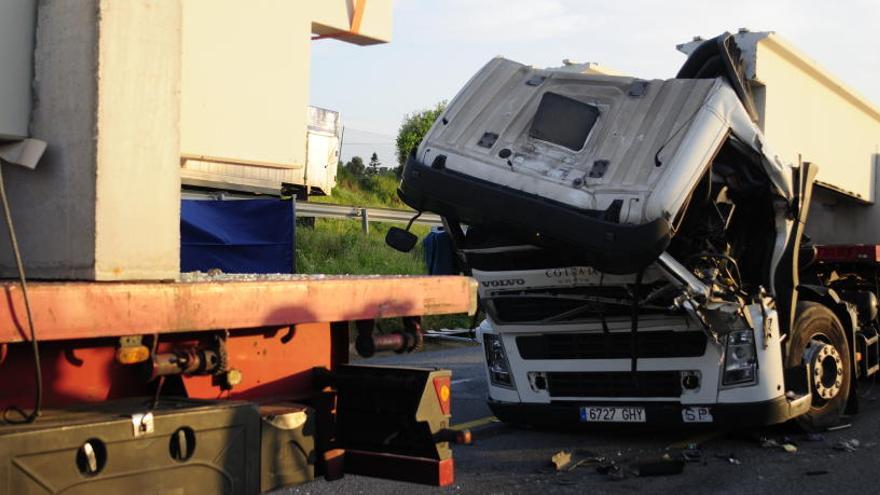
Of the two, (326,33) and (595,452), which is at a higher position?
(326,33)

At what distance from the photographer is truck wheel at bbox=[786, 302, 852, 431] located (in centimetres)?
781

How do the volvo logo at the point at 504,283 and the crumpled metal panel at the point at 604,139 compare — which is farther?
the volvo logo at the point at 504,283

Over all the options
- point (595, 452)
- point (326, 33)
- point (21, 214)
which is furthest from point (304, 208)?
point (21, 214)

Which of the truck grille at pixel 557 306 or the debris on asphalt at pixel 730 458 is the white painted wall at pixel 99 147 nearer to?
the truck grille at pixel 557 306

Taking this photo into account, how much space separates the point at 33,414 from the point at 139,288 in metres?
0.49

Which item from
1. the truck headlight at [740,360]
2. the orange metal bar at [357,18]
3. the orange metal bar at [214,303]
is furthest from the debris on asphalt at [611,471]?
the orange metal bar at [357,18]

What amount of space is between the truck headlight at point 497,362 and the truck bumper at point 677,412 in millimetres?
265

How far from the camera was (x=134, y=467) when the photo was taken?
3.17 m

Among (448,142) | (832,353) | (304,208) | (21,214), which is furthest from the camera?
(304,208)

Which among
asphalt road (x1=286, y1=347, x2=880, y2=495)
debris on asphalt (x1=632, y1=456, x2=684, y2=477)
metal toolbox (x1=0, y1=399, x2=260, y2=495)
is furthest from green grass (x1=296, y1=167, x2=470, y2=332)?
metal toolbox (x1=0, y1=399, x2=260, y2=495)

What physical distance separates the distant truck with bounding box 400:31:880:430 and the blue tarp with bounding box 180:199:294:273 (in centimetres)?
645

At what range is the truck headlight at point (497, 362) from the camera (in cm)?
802

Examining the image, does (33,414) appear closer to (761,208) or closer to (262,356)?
(262,356)

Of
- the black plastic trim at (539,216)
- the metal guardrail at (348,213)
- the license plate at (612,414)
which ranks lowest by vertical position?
the license plate at (612,414)
